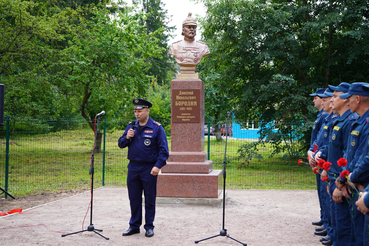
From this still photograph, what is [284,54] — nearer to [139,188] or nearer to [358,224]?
[139,188]

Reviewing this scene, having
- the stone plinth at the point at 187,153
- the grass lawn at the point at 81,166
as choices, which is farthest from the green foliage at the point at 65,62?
the stone plinth at the point at 187,153

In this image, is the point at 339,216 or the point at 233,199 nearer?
the point at 339,216

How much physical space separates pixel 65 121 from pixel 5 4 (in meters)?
5.10

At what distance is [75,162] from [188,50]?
6675mm

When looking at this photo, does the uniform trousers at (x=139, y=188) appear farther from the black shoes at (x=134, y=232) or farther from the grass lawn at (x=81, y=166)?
the grass lawn at (x=81, y=166)

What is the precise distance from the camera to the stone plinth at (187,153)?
812 centimetres

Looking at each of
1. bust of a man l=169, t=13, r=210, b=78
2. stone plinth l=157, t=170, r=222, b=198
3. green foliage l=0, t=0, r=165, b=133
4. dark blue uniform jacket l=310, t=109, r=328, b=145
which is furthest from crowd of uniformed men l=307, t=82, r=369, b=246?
green foliage l=0, t=0, r=165, b=133

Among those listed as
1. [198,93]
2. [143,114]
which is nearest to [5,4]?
[198,93]

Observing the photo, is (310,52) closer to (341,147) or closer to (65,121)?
(65,121)

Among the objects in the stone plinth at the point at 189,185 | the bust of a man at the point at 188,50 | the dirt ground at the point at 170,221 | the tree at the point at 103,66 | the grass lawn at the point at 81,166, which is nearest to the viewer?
the dirt ground at the point at 170,221

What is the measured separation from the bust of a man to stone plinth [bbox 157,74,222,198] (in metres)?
0.28

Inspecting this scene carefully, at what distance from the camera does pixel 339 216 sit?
4.36m

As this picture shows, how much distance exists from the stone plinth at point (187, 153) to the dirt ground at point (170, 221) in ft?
1.14

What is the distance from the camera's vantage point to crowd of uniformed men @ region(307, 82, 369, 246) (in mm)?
3535
